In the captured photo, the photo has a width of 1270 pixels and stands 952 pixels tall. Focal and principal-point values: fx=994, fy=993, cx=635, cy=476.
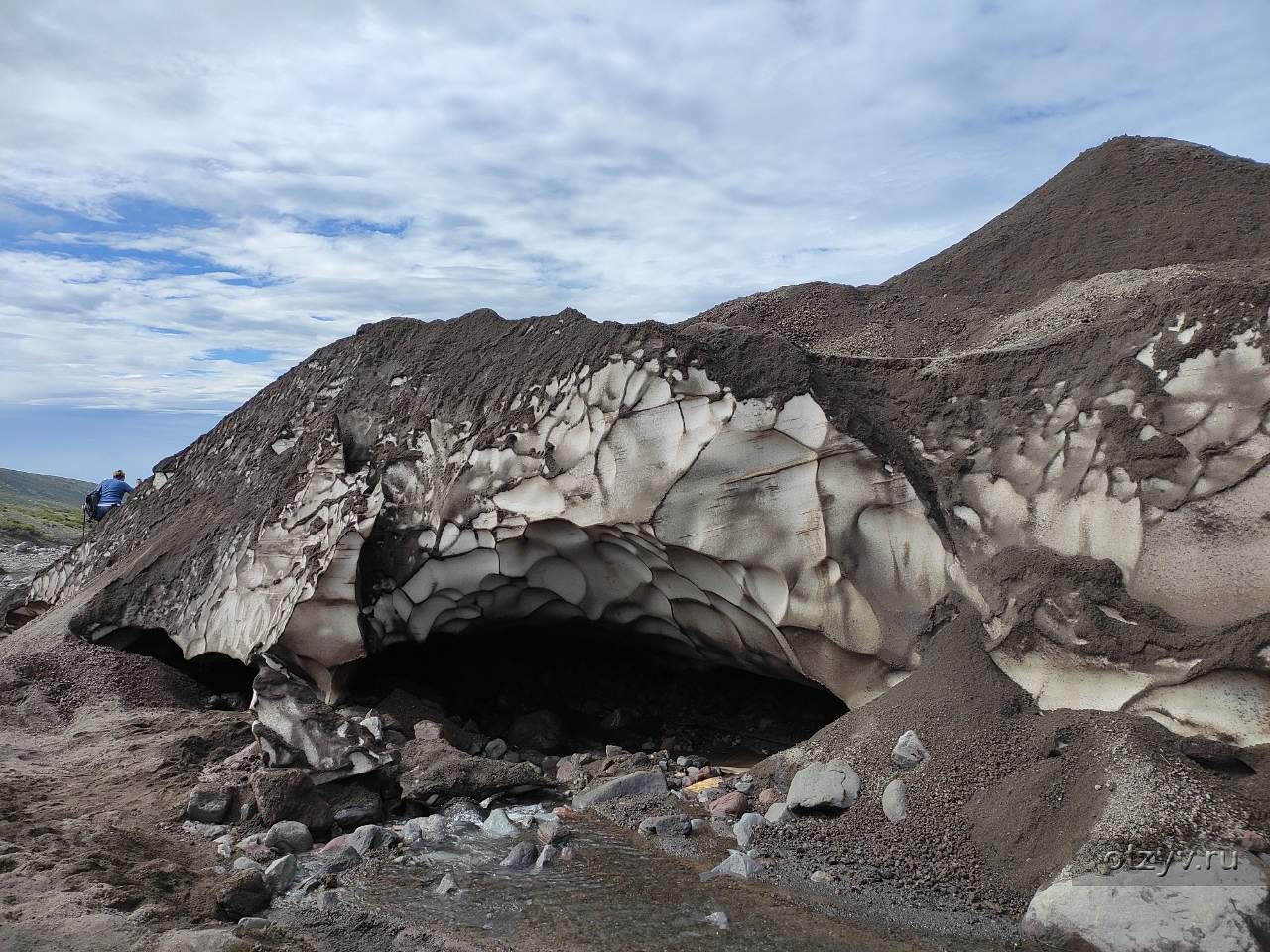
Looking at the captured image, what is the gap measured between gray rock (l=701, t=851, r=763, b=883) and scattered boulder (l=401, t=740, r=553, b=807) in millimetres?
1612

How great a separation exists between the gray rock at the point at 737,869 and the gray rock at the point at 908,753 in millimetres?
971

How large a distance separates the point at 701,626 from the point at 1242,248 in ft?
21.2

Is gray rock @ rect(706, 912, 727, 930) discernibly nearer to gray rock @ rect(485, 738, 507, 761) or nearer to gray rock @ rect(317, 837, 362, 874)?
gray rock @ rect(317, 837, 362, 874)

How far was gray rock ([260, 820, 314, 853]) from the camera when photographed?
5172 millimetres

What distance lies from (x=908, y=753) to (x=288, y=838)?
3.28 m

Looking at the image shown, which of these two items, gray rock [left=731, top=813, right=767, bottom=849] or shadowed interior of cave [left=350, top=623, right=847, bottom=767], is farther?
shadowed interior of cave [left=350, top=623, right=847, bottom=767]

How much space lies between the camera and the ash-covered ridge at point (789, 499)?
5145mm

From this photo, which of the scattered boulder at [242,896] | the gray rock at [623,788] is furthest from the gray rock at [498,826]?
the scattered boulder at [242,896]

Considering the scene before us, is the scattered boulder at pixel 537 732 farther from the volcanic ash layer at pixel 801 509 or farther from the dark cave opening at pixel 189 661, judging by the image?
the dark cave opening at pixel 189 661

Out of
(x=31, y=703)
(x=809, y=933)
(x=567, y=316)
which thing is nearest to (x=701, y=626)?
(x=567, y=316)

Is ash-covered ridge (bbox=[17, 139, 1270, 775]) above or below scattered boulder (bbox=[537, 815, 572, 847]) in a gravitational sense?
above

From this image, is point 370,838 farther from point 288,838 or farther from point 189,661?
point 189,661

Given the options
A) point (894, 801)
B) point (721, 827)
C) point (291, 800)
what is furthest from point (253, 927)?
point (894, 801)

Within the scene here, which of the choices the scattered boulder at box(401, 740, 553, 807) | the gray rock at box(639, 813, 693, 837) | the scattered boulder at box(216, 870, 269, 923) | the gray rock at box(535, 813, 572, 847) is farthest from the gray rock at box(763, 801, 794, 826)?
the scattered boulder at box(216, 870, 269, 923)
